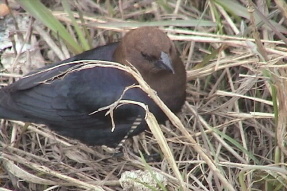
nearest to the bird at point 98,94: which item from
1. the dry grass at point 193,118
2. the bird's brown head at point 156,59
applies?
the bird's brown head at point 156,59

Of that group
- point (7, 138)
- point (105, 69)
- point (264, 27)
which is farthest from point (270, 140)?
point (7, 138)

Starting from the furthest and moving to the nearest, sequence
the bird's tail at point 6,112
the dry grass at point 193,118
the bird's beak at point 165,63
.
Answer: the bird's tail at point 6,112 < the dry grass at point 193,118 < the bird's beak at point 165,63

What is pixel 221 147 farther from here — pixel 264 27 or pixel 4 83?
pixel 4 83

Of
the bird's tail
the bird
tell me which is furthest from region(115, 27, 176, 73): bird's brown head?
the bird's tail

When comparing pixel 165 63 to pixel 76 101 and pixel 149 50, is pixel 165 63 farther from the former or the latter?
pixel 76 101

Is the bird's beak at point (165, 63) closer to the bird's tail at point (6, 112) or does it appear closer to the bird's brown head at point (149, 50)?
the bird's brown head at point (149, 50)

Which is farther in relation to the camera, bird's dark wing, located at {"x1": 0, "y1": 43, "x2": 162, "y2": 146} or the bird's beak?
bird's dark wing, located at {"x1": 0, "y1": 43, "x2": 162, "y2": 146}

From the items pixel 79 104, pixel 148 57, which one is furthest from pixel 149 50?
pixel 79 104

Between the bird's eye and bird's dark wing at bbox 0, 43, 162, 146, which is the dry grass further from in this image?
the bird's eye
